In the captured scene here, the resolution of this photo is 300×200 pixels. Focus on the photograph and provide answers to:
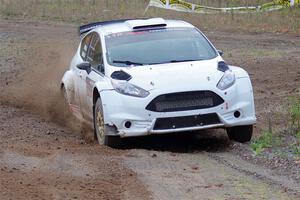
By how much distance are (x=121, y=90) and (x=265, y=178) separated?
2.63 m

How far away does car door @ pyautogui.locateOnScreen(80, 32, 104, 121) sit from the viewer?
1110cm

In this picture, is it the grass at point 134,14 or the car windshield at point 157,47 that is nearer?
the car windshield at point 157,47

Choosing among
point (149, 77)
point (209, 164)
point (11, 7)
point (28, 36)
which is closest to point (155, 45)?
point (149, 77)

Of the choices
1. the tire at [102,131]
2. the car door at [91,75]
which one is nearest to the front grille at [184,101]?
the tire at [102,131]

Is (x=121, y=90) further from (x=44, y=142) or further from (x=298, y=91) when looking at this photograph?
(x=298, y=91)

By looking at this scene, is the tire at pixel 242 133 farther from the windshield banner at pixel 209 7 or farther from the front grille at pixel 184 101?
the windshield banner at pixel 209 7

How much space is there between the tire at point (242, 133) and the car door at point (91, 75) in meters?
1.88

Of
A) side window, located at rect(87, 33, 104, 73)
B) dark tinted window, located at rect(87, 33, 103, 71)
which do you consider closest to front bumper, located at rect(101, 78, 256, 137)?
side window, located at rect(87, 33, 104, 73)

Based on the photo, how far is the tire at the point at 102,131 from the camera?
1021 cm

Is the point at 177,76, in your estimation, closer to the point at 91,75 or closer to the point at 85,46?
the point at 91,75

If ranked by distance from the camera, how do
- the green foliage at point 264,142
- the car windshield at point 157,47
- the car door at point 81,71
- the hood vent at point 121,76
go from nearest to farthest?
1. the green foliage at point 264,142
2. the hood vent at point 121,76
3. the car windshield at point 157,47
4. the car door at point 81,71

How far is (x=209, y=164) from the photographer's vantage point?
8.98 metres

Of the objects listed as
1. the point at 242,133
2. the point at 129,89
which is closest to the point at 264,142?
the point at 242,133

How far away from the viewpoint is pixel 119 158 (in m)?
9.28
